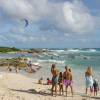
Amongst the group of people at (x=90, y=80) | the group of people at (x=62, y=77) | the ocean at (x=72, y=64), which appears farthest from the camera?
the ocean at (x=72, y=64)

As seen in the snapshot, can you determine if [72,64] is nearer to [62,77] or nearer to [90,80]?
[90,80]

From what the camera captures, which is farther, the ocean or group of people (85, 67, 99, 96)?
the ocean

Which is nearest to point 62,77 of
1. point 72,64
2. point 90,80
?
point 90,80

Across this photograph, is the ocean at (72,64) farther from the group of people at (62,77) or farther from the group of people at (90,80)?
the group of people at (62,77)

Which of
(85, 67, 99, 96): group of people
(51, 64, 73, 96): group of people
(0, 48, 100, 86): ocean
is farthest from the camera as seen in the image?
(0, 48, 100, 86): ocean

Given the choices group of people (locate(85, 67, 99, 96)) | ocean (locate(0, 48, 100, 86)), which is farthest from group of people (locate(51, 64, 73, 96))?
ocean (locate(0, 48, 100, 86))

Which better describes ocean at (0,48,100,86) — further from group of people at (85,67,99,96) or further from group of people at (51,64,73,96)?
group of people at (51,64,73,96)

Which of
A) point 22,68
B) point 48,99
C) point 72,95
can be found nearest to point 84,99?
point 72,95

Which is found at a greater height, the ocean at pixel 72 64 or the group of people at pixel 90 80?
the group of people at pixel 90 80

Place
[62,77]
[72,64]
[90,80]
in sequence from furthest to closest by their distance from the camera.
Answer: [72,64] → [90,80] → [62,77]

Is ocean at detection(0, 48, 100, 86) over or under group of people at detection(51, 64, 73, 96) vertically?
under

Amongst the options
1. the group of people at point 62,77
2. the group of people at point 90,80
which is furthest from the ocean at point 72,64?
the group of people at point 62,77

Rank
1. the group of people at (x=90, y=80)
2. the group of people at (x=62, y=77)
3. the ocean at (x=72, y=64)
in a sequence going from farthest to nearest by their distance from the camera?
the ocean at (x=72, y=64), the group of people at (x=90, y=80), the group of people at (x=62, y=77)

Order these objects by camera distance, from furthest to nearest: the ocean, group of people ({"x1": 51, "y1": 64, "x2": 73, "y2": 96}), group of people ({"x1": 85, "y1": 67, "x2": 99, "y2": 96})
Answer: the ocean < group of people ({"x1": 85, "y1": 67, "x2": 99, "y2": 96}) < group of people ({"x1": 51, "y1": 64, "x2": 73, "y2": 96})
